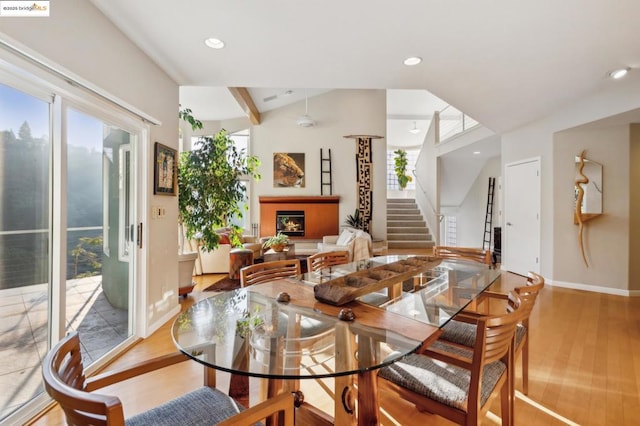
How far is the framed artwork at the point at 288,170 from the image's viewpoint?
7.41 metres

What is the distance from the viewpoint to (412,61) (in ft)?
9.05

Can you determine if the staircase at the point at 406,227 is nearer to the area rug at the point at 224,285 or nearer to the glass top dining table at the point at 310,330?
the area rug at the point at 224,285

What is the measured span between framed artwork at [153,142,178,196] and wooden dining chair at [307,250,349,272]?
5.20 feet

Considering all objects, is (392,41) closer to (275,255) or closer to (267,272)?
(267,272)

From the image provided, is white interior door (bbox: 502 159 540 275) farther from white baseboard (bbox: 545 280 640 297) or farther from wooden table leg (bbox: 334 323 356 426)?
wooden table leg (bbox: 334 323 356 426)

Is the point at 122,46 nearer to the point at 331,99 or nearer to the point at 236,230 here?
the point at 236,230

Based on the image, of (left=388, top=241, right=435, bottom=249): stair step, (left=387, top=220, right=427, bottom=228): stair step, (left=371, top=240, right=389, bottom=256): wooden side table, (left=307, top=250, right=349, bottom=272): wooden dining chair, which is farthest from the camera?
(left=387, top=220, right=427, bottom=228): stair step

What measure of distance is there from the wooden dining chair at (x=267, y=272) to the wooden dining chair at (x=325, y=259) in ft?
0.64

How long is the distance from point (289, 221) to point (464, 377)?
244 inches

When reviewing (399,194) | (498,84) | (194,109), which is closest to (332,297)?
(498,84)

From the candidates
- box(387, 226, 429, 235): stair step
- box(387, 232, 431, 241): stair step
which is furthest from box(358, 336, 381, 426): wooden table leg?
box(387, 226, 429, 235): stair step

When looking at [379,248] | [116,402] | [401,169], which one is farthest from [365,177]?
[116,402]

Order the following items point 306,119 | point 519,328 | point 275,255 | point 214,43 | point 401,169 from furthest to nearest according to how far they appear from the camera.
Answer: point 401,169
point 306,119
point 275,255
point 214,43
point 519,328

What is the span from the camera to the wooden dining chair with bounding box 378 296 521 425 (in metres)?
1.07
